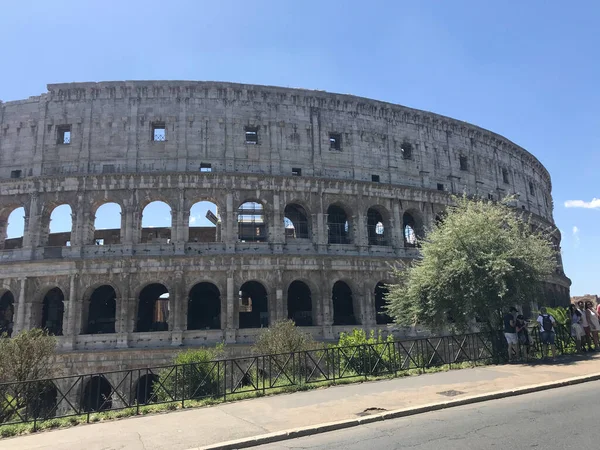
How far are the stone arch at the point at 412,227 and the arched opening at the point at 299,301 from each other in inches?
295

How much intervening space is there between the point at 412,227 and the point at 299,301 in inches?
374

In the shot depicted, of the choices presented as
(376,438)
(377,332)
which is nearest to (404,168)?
(377,332)

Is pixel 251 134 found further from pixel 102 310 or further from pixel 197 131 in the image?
pixel 102 310

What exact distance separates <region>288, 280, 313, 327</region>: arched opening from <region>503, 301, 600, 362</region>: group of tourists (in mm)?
15435

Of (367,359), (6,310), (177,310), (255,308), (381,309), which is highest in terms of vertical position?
(6,310)

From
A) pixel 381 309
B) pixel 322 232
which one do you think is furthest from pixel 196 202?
pixel 381 309

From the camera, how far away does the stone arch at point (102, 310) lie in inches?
1055

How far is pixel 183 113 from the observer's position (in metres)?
26.2

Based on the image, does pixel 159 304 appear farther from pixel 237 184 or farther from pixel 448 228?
pixel 448 228

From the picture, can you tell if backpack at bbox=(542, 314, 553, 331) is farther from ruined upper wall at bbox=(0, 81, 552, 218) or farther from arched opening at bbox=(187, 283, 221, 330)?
arched opening at bbox=(187, 283, 221, 330)

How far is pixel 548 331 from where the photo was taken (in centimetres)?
A: 1465

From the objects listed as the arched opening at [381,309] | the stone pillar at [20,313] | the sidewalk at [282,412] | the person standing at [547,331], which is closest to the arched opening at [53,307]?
the stone pillar at [20,313]

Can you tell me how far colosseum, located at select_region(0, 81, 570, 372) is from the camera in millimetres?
23812

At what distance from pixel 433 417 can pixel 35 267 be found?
884 inches
